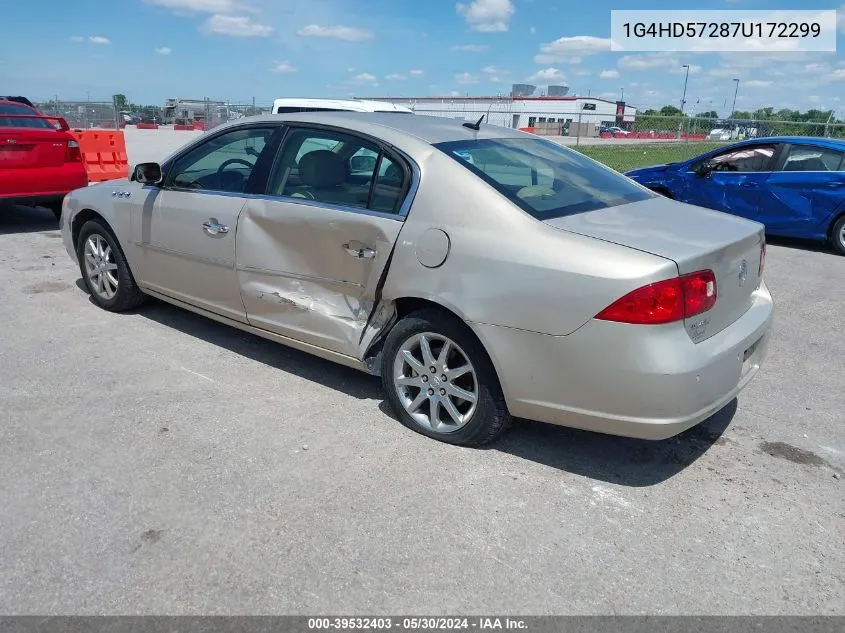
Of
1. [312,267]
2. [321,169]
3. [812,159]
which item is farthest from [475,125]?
[812,159]

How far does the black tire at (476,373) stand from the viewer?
3295mm

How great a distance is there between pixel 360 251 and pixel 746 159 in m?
7.68

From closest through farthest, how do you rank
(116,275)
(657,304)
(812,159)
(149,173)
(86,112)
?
(657,304)
(149,173)
(116,275)
(812,159)
(86,112)

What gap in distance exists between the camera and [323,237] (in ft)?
12.4

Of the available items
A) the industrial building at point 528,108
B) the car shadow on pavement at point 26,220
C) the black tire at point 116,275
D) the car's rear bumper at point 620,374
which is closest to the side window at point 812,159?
the car's rear bumper at point 620,374

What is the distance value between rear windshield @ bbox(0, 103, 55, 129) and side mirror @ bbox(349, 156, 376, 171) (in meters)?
6.85

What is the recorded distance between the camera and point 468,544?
9.04 feet

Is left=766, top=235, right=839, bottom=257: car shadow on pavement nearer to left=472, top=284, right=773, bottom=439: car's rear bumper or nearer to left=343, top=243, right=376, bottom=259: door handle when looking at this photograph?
left=472, top=284, right=773, bottom=439: car's rear bumper

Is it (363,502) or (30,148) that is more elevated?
(30,148)

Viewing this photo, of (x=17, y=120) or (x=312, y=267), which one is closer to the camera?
(x=312, y=267)

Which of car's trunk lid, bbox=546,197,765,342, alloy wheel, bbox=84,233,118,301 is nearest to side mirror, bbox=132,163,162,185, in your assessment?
alloy wheel, bbox=84,233,118,301

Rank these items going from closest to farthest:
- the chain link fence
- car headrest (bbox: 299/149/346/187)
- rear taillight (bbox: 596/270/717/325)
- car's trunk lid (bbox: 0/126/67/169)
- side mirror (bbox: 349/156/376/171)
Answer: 1. rear taillight (bbox: 596/270/717/325)
2. side mirror (bbox: 349/156/376/171)
3. car headrest (bbox: 299/149/346/187)
4. car's trunk lid (bbox: 0/126/67/169)
5. the chain link fence

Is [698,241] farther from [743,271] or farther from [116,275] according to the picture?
[116,275]

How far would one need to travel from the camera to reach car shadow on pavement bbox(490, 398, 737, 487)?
3.35 m
